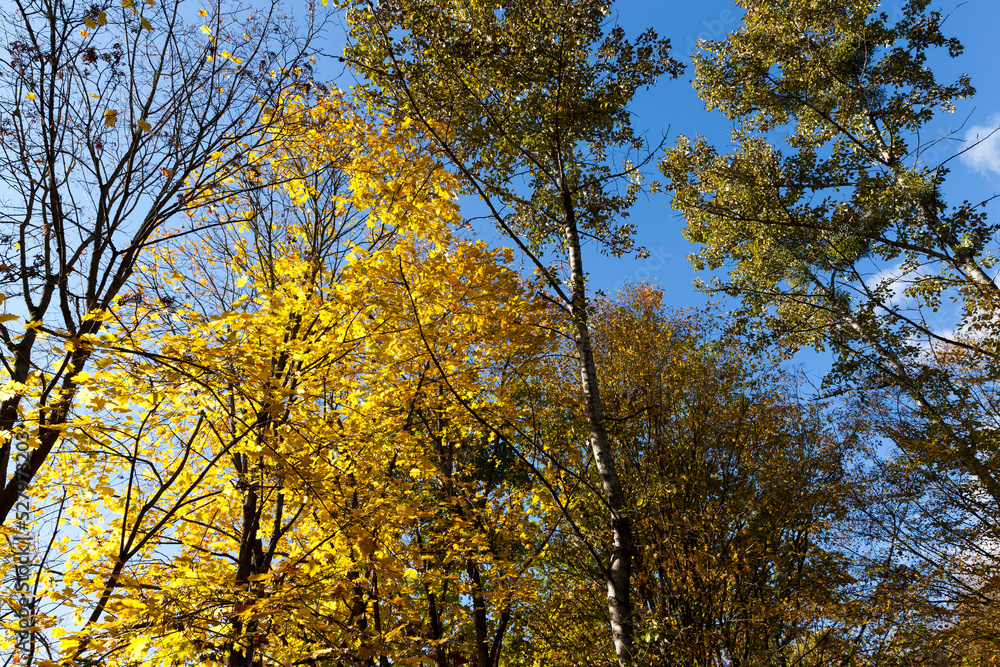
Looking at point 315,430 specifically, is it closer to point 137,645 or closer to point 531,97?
point 137,645

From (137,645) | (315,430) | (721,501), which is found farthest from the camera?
(721,501)

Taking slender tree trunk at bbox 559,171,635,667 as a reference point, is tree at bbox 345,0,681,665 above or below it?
above

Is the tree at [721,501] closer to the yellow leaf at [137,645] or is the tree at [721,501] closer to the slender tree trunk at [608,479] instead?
the slender tree trunk at [608,479]

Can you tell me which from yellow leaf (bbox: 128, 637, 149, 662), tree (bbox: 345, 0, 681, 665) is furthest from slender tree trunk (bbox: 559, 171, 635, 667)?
yellow leaf (bbox: 128, 637, 149, 662)

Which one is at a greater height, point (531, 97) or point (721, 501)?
point (531, 97)

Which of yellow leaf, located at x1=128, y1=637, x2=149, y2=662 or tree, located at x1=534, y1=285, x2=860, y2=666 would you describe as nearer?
yellow leaf, located at x1=128, y1=637, x2=149, y2=662

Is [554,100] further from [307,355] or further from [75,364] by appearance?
[75,364]

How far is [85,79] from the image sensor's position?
131 inches

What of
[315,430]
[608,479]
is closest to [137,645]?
[315,430]

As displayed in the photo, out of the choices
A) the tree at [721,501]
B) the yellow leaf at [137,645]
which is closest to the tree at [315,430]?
the yellow leaf at [137,645]

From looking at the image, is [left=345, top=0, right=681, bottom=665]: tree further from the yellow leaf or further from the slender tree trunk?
the yellow leaf

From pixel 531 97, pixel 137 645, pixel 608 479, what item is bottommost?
pixel 137 645

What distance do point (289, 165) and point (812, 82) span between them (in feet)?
36.8

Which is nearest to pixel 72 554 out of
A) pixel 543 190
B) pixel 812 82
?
pixel 543 190
